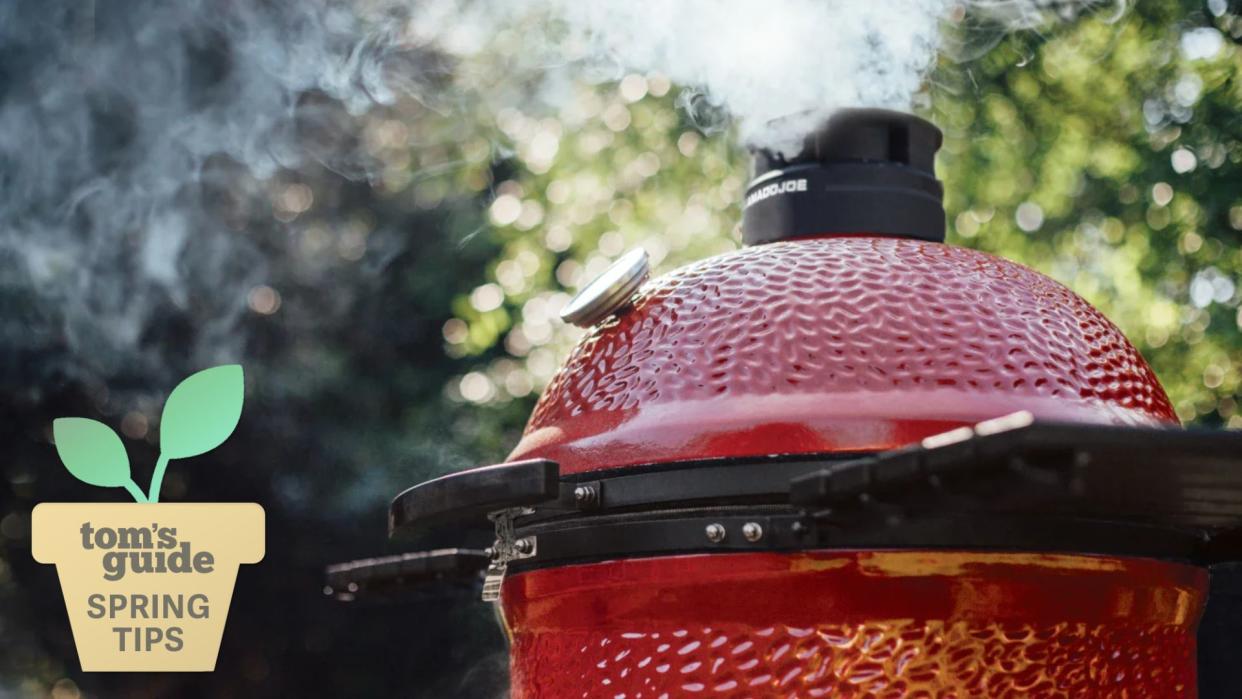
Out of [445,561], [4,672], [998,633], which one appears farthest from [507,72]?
[4,672]

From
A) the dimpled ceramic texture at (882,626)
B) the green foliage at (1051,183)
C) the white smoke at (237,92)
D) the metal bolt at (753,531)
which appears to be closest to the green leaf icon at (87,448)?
the white smoke at (237,92)

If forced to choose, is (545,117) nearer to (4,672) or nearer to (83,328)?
(83,328)

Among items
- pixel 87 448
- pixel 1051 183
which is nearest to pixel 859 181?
pixel 87 448

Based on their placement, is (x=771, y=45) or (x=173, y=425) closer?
(x=771, y=45)

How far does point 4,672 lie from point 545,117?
17.6 ft

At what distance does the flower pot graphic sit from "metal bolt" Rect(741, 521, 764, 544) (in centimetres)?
326

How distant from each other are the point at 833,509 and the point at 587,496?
0.50m

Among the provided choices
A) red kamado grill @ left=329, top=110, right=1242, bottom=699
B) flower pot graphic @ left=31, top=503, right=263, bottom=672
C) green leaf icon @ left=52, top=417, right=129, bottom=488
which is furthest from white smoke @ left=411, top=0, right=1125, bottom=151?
green leaf icon @ left=52, top=417, right=129, bottom=488

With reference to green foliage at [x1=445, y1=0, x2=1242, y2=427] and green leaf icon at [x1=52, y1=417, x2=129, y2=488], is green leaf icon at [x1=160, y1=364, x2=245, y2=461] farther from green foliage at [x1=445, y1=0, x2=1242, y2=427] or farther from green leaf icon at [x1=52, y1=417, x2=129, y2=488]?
green foliage at [x1=445, y1=0, x2=1242, y2=427]

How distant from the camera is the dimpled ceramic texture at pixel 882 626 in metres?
2.10

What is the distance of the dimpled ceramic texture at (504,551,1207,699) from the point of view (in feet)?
6.89

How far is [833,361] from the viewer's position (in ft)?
7.35

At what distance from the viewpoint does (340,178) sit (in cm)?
923

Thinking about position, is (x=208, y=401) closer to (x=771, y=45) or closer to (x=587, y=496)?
(x=771, y=45)
